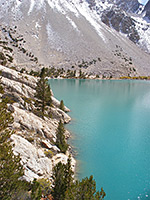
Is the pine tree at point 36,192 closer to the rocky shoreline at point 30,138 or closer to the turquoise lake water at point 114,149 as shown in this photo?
the rocky shoreline at point 30,138

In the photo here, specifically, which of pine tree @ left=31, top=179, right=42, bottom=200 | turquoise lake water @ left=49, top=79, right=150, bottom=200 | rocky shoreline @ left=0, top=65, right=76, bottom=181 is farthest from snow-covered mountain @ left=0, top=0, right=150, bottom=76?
pine tree @ left=31, top=179, right=42, bottom=200

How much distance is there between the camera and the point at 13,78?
26453 millimetres

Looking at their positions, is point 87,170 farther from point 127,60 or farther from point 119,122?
point 127,60

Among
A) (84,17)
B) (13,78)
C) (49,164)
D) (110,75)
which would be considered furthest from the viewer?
(84,17)

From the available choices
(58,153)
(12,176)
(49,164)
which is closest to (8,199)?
(12,176)

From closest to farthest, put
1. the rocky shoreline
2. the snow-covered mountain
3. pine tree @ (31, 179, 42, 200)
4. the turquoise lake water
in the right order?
pine tree @ (31, 179, 42, 200)
the rocky shoreline
the turquoise lake water
the snow-covered mountain

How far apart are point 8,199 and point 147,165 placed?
15.4 m

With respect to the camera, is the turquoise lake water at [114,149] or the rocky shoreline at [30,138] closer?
the rocky shoreline at [30,138]

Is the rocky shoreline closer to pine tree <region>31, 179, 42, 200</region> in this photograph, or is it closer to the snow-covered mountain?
pine tree <region>31, 179, 42, 200</region>

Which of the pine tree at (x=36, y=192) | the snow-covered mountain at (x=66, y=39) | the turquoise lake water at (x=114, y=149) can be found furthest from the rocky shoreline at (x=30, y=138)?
the snow-covered mountain at (x=66, y=39)

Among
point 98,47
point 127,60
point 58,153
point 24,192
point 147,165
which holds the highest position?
point 98,47

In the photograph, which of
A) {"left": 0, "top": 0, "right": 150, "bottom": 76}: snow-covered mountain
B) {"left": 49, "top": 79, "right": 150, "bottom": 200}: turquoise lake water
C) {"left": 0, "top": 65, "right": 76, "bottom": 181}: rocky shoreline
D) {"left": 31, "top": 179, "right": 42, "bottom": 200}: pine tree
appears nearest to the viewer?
{"left": 31, "top": 179, "right": 42, "bottom": 200}: pine tree

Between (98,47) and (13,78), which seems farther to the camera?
(98,47)

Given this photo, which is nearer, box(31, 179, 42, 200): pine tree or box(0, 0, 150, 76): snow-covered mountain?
box(31, 179, 42, 200): pine tree
